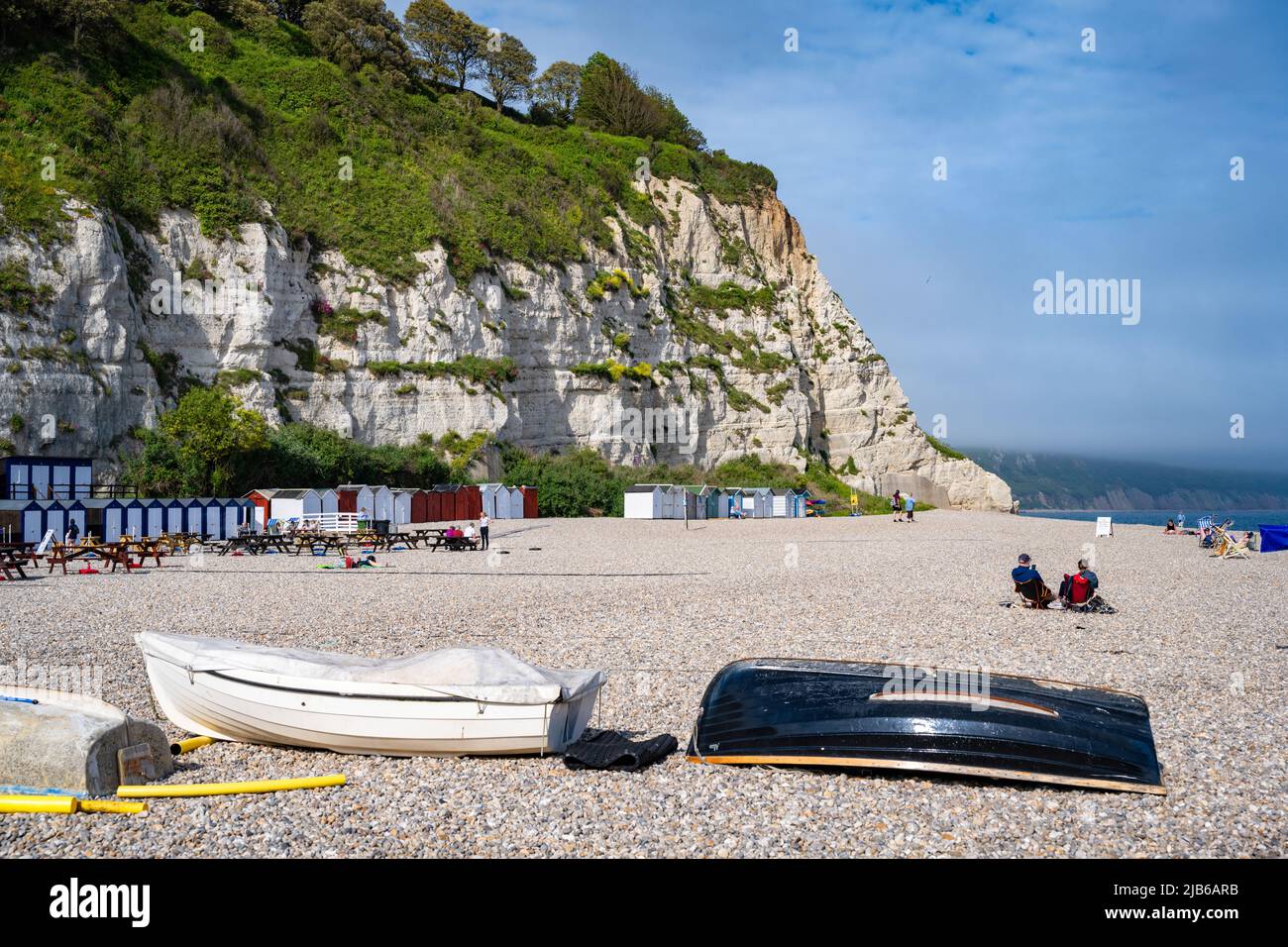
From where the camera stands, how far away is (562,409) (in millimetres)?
57562

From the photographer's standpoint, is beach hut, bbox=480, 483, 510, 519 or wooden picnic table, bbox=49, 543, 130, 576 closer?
wooden picnic table, bbox=49, 543, 130, 576

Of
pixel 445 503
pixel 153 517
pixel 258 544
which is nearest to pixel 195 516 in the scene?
pixel 153 517

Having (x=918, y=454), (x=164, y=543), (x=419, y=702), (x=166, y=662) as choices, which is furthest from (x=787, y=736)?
(x=918, y=454)

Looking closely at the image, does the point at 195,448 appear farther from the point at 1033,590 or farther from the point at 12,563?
the point at 1033,590

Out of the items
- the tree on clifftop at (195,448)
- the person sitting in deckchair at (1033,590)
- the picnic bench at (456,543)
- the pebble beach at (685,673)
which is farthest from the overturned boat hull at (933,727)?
the tree on clifftop at (195,448)

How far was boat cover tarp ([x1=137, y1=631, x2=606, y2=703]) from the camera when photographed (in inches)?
293

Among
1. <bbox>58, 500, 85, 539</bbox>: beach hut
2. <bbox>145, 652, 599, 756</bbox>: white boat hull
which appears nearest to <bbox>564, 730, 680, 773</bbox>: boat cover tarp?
<bbox>145, 652, 599, 756</bbox>: white boat hull

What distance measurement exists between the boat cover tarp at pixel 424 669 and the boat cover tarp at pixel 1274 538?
101 ft

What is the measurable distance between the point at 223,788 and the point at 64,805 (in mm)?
964

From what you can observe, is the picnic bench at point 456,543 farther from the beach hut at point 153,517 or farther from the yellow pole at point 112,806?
the yellow pole at point 112,806

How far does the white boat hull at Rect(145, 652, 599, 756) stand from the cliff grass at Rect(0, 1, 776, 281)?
3856 cm

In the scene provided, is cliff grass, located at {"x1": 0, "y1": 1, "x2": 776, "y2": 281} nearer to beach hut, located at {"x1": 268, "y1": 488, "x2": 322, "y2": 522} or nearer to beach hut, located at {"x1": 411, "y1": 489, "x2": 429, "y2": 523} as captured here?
beach hut, located at {"x1": 411, "y1": 489, "x2": 429, "y2": 523}

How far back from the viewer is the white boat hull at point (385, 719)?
7434 mm

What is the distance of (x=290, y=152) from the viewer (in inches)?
2152
